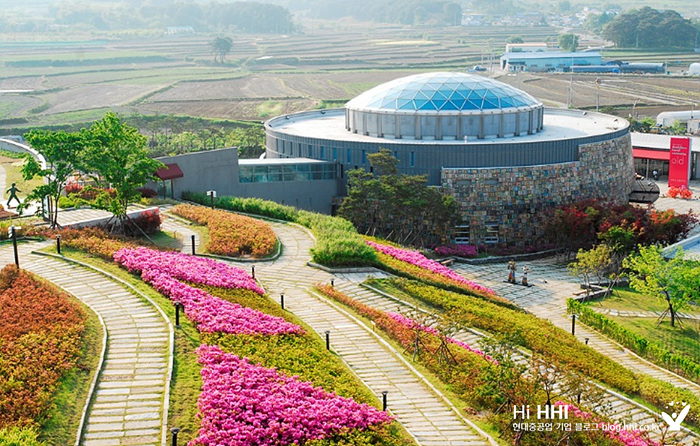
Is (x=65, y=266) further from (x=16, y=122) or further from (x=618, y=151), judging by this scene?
(x=16, y=122)

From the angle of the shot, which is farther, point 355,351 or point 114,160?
point 114,160

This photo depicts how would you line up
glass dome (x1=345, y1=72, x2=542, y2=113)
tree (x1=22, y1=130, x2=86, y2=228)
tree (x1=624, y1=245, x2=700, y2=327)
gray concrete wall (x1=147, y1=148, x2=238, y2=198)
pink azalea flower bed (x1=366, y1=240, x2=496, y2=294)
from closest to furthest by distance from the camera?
tree (x1=624, y1=245, x2=700, y2=327) < tree (x1=22, y1=130, x2=86, y2=228) < pink azalea flower bed (x1=366, y1=240, x2=496, y2=294) < gray concrete wall (x1=147, y1=148, x2=238, y2=198) < glass dome (x1=345, y1=72, x2=542, y2=113)

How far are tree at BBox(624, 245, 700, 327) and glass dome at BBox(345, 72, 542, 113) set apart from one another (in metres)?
17.9

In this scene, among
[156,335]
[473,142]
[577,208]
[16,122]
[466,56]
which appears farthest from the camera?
[466,56]

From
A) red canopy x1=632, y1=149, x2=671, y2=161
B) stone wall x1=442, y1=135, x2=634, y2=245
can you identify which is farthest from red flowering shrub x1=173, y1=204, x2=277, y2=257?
A: red canopy x1=632, y1=149, x2=671, y2=161

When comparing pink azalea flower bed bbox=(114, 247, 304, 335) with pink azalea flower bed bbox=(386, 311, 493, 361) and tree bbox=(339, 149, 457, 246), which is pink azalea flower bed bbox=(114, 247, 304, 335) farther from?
tree bbox=(339, 149, 457, 246)

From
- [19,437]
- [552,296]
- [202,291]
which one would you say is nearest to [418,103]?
[552,296]

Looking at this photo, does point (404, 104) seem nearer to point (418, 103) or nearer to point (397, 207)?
point (418, 103)

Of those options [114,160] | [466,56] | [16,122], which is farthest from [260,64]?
[114,160]

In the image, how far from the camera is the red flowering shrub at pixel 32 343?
53.9 ft

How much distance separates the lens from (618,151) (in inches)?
1906

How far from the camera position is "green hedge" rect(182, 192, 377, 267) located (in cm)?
3112

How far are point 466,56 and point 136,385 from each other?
16213cm

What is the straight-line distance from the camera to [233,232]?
1313 inches
